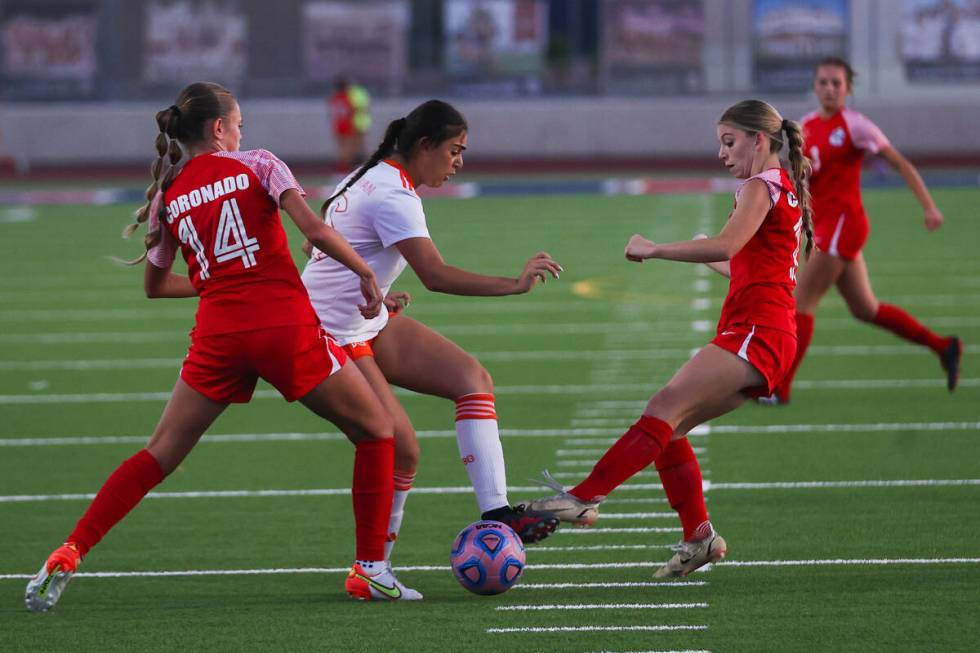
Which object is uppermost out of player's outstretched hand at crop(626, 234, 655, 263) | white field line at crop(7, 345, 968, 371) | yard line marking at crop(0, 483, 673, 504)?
player's outstretched hand at crop(626, 234, 655, 263)

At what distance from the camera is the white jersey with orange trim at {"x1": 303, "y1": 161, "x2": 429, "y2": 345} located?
5.70 m

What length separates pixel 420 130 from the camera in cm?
588

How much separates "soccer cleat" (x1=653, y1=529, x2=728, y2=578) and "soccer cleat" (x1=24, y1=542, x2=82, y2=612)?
7.18 ft

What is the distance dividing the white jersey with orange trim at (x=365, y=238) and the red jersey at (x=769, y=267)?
118 centimetres

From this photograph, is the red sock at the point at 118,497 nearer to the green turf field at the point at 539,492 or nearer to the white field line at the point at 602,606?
the green turf field at the point at 539,492

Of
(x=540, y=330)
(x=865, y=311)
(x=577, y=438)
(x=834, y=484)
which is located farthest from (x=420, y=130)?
(x=540, y=330)

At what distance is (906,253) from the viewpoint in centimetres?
1830

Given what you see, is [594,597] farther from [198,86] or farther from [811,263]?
[811,263]

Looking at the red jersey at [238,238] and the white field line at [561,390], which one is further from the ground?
the red jersey at [238,238]

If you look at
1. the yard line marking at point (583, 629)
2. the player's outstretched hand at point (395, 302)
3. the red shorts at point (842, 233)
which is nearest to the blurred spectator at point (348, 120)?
the red shorts at point (842, 233)

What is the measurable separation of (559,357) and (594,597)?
630cm

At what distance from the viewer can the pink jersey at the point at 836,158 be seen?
9586 millimetres

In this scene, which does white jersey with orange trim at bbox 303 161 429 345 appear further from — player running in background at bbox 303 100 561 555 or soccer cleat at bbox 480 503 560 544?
soccer cleat at bbox 480 503 560 544

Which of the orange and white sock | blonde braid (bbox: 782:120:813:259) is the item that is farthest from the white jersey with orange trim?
blonde braid (bbox: 782:120:813:259)
